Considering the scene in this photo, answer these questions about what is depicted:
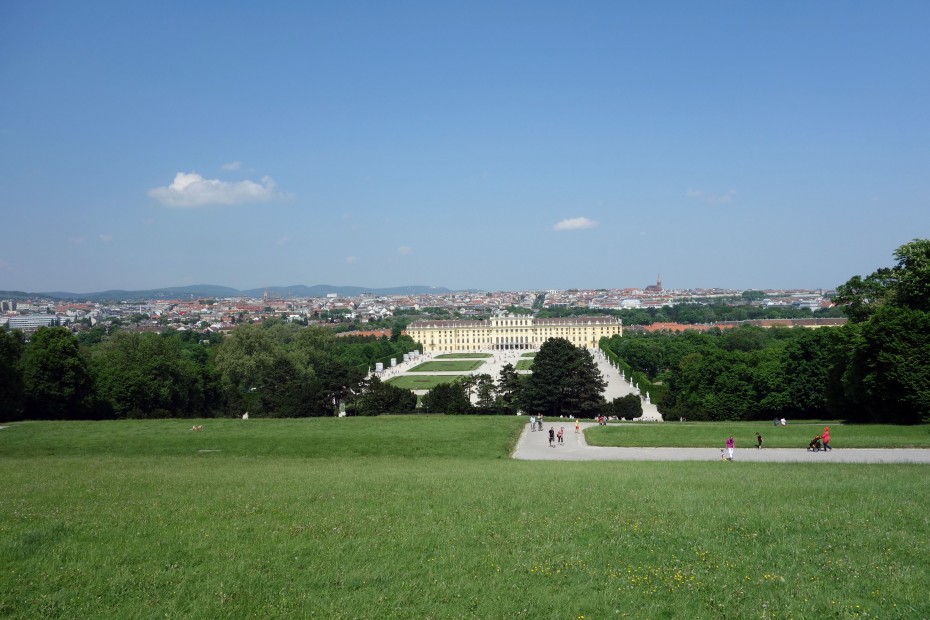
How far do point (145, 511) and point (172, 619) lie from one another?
452 centimetres

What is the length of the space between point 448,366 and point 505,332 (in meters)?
47.5

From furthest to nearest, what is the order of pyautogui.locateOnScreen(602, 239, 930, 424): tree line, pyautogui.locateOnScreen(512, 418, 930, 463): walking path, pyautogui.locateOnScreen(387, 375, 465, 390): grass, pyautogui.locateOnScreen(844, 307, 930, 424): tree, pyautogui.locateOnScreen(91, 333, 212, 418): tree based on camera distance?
pyautogui.locateOnScreen(387, 375, 465, 390): grass
pyautogui.locateOnScreen(91, 333, 212, 418): tree
pyautogui.locateOnScreen(602, 239, 930, 424): tree line
pyautogui.locateOnScreen(844, 307, 930, 424): tree
pyautogui.locateOnScreen(512, 418, 930, 463): walking path

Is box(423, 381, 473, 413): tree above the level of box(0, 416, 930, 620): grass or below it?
below

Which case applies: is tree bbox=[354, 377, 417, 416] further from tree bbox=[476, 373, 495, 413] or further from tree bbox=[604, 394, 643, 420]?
tree bbox=[604, 394, 643, 420]

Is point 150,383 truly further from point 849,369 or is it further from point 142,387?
point 849,369

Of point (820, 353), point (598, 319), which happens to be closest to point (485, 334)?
point (598, 319)

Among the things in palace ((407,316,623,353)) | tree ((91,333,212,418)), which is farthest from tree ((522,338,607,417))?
palace ((407,316,623,353))

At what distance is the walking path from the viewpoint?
18.8m

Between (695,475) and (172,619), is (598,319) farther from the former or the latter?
(172,619)

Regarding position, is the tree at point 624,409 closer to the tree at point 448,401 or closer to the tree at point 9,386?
the tree at point 448,401

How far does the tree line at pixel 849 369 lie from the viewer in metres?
26.6

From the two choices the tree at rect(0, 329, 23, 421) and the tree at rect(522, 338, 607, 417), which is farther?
the tree at rect(522, 338, 607, 417)

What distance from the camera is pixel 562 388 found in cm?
3925

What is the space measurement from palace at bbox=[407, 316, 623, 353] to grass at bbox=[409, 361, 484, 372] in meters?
35.5
